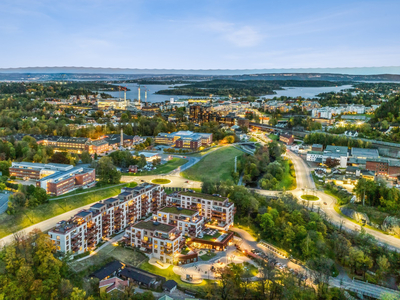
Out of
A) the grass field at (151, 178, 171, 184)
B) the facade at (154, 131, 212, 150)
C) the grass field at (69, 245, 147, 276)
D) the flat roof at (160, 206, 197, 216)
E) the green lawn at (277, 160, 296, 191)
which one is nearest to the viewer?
the grass field at (69, 245, 147, 276)

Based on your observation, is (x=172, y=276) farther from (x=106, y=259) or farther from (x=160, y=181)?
(x=160, y=181)

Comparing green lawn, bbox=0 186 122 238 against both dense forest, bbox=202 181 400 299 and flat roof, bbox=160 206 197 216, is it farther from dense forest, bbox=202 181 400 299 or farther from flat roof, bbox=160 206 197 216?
dense forest, bbox=202 181 400 299

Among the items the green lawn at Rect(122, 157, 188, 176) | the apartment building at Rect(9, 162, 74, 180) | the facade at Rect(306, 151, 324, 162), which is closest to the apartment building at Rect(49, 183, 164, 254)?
the green lawn at Rect(122, 157, 188, 176)

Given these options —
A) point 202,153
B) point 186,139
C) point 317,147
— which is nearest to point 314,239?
point 202,153

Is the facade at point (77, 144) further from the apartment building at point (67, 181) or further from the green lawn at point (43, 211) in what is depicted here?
the green lawn at point (43, 211)

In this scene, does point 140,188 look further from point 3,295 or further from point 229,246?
point 3,295

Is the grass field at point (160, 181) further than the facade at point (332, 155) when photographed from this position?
No

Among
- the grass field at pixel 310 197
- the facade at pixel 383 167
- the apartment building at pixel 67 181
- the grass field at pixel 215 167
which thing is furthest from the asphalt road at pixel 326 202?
the apartment building at pixel 67 181
